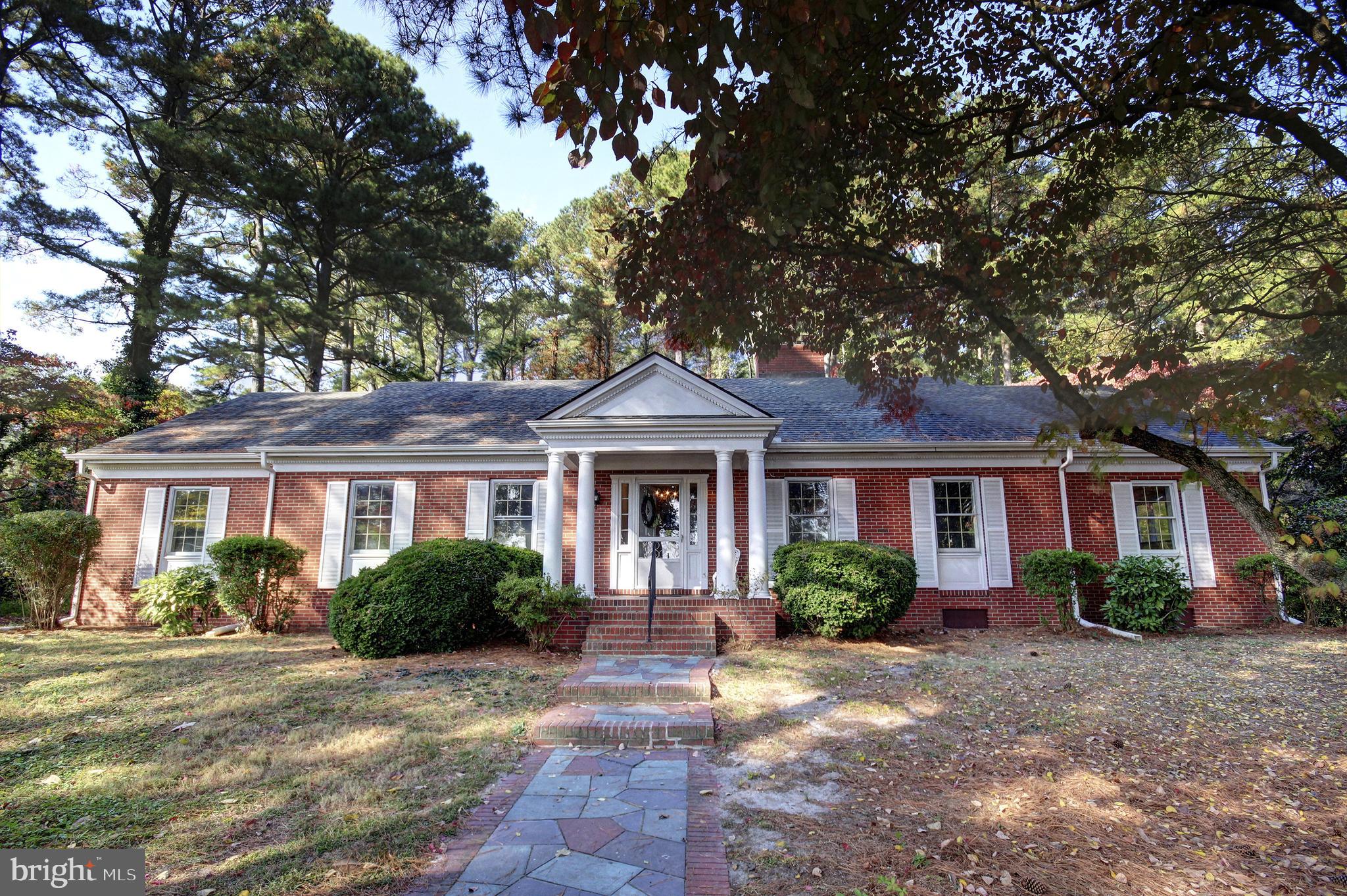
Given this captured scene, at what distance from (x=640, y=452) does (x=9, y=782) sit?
24.6 ft

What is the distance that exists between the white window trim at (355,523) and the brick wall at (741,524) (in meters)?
0.27

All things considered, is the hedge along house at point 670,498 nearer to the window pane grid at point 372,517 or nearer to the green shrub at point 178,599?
the window pane grid at point 372,517

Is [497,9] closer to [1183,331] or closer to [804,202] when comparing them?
[804,202]

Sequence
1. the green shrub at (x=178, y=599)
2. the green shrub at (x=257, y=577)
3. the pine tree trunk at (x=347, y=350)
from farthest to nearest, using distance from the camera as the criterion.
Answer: the pine tree trunk at (x=347, y=350), the green shrub at (x=178, y=599), the green shrub at (x=257, y=577)

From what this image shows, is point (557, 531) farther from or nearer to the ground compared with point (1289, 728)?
farther from the ground

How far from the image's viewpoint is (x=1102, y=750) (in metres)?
4.80

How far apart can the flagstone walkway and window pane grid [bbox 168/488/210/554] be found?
10072 millimetres

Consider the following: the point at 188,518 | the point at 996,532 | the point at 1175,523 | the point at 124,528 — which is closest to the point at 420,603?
the point at 188,518

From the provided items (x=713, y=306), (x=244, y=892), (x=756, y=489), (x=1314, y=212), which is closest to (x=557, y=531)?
(x=756, y=489)

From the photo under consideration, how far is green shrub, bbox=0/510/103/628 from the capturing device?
10539 millimetres

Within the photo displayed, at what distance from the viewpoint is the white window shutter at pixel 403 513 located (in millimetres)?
11367

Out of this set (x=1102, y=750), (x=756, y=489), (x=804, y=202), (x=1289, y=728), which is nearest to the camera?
(x=804, y=202)

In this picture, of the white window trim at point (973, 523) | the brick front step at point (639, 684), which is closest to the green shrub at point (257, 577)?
the brick front step at point (639, 684)

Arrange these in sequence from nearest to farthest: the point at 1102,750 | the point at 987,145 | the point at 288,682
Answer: the point at 1102,750, the point at 987,145, the point at 288,682
